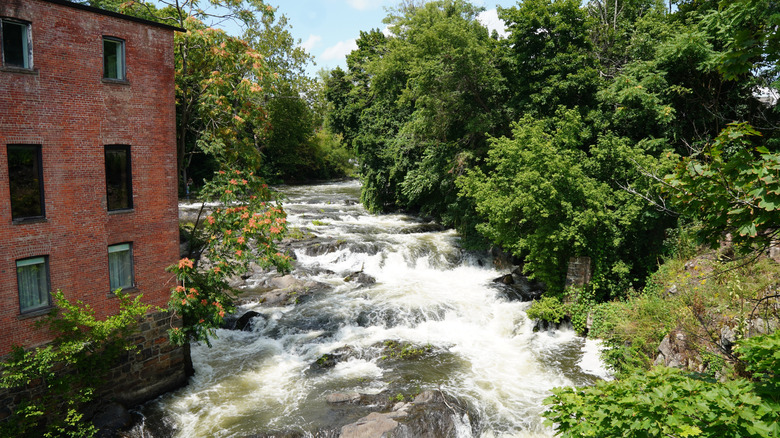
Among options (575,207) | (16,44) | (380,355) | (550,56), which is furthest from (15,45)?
(550,56)

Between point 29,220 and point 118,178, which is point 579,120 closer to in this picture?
point 118,178

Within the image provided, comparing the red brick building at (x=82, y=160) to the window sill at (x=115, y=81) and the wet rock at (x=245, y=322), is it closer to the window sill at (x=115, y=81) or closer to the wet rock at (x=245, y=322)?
the window sill at (x=115, y=81)

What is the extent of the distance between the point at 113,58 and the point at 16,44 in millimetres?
1904

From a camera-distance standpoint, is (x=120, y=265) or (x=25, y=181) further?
(x=120, y=265)

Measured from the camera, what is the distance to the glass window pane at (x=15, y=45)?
32.3ft

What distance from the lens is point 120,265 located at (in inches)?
473

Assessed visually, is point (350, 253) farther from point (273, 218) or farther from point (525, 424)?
point (525, 424)

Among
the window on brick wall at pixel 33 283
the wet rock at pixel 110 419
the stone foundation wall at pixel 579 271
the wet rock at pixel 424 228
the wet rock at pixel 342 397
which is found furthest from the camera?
the wet rock at pixel 424 228

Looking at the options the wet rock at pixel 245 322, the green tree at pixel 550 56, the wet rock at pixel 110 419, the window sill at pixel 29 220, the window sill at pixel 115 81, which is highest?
the green tree at pixel 550 56

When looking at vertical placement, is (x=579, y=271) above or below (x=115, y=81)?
below

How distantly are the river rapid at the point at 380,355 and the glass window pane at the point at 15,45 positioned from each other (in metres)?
7.80

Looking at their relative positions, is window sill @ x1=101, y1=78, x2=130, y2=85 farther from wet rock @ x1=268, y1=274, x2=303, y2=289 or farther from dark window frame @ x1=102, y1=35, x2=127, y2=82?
wet rock @ x1=268, y1=274, x2=303, y2=289

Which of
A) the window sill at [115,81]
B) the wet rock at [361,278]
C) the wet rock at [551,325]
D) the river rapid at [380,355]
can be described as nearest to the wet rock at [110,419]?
the river rapid at [380,355]

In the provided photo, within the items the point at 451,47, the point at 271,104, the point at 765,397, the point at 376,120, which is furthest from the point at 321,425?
the point at 271,104
